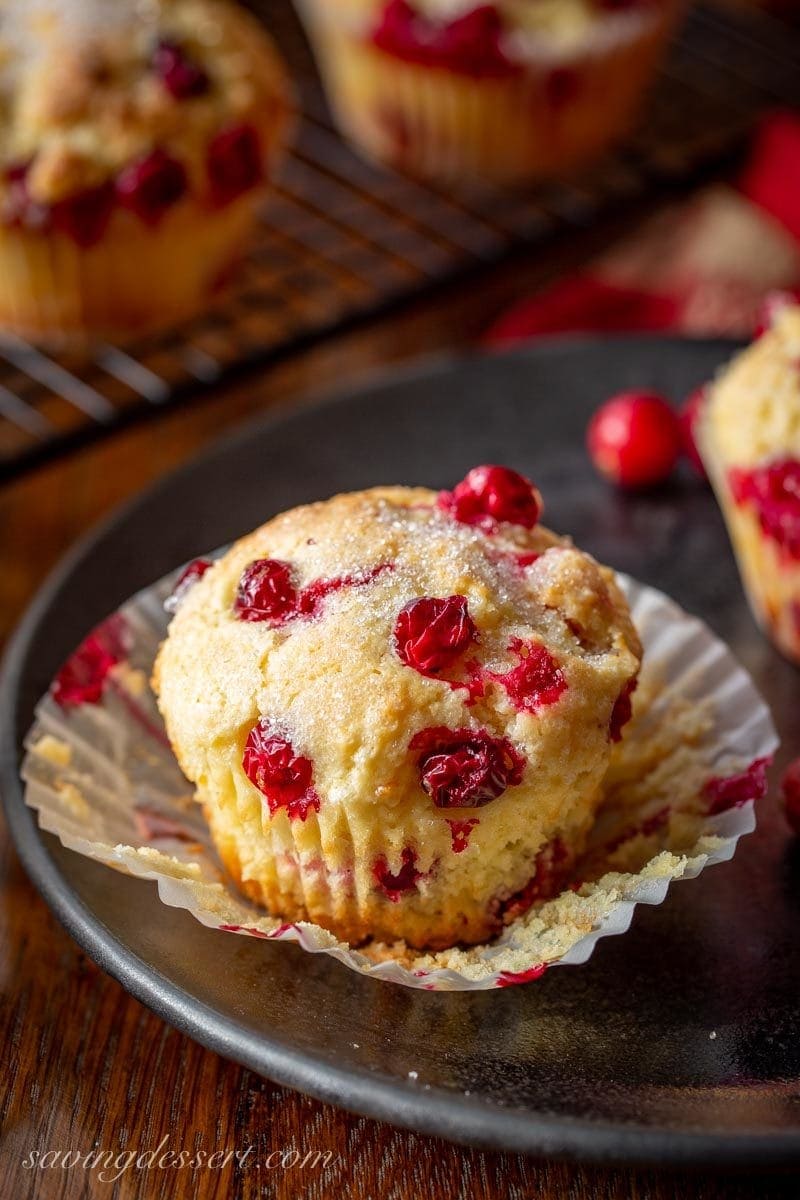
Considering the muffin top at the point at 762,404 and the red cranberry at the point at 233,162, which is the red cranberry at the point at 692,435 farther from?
the red cranberry at the point at 233,162

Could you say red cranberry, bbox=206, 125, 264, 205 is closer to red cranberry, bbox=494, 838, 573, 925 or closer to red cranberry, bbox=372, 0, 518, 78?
red cranberry, bbox=372, 0, 518, 78

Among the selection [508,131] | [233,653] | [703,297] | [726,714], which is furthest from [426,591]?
[508,131]

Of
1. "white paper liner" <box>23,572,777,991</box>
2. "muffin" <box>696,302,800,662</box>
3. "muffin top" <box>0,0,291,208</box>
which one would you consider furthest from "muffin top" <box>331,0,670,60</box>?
"white paper liner" <box>23,572,777,991</box>

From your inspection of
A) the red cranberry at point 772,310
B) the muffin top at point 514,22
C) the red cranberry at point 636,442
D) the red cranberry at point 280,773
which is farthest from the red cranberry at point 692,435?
the red cranberry at point 280,773

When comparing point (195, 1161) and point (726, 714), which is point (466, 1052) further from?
point (726, 714)

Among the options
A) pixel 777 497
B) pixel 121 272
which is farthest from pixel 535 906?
pixel 121 272

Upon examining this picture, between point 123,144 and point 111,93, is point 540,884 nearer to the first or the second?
point 123,144

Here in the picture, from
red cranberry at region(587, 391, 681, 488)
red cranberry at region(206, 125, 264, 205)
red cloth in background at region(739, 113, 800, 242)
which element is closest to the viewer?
red cranberry at region(587, 391, 681, 488)
